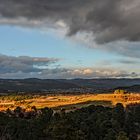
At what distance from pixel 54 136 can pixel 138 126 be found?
42149mm

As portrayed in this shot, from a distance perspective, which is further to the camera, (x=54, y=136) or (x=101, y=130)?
(x=101, y=130)

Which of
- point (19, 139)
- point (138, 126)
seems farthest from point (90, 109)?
point (19, 139)

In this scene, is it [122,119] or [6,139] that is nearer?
[6,139]

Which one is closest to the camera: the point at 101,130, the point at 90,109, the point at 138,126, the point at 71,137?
the point at 71,137

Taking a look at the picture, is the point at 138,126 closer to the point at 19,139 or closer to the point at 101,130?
the point at 101,130

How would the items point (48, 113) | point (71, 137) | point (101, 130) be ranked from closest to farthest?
point (71, 137) → point (101, 130) → point (48, 113)

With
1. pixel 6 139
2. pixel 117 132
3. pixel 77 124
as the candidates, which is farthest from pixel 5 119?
pixel 117 132

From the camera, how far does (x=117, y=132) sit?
129 metres

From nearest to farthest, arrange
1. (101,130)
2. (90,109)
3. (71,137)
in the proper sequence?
(71,137) → (101,130) → (90,109)

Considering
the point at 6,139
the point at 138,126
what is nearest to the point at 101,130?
the point at 138,126

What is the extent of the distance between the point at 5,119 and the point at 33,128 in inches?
861

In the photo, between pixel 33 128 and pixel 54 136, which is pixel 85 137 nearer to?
pixel 54 136

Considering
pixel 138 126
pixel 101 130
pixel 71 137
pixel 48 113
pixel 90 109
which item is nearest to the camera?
pixel 71 137

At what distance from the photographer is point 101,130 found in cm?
13125
